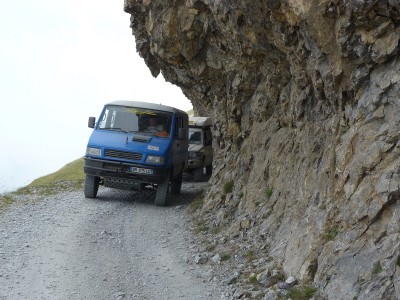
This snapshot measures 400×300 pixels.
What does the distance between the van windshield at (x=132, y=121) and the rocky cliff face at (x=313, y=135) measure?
7.92 feet

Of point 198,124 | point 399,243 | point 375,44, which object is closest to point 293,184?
point 375,44

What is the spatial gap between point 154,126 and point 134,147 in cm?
127

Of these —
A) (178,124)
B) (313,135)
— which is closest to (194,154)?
(178,124)

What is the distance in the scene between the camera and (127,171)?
16.3 metres

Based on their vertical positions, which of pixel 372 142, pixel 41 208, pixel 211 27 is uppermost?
pixel 211 27

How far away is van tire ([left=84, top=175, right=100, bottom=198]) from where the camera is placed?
1723cm

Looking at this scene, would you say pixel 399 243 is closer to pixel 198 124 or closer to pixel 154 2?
pixel 154 2

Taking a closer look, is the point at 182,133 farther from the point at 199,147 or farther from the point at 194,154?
the point at 199,147

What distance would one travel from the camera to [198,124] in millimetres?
24547

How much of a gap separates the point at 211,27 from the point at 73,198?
745 cm

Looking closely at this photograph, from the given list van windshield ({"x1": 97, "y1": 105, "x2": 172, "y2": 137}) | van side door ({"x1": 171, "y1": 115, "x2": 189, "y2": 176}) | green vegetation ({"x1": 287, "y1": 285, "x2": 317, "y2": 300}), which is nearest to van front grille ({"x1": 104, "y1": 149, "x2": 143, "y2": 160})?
van windshield ({"x1": 97, "y1": 105, "x2": 172, "y2": 137})

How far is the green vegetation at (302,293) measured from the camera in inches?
279

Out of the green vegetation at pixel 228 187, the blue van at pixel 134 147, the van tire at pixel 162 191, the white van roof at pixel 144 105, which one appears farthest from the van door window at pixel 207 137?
the green vegetation at pixel 228 187

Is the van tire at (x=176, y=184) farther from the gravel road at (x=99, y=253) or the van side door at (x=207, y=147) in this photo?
the van side door at (x=207, y=147)
